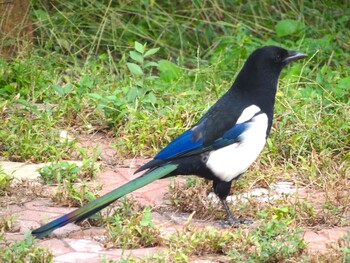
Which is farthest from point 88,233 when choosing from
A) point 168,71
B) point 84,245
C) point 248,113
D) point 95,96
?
point 168,71

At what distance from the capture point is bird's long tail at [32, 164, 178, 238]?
4434 mm

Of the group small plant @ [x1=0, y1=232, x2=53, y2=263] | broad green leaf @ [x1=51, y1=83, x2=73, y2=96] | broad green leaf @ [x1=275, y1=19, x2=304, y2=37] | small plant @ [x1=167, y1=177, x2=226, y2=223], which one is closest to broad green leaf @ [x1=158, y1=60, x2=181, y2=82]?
broad green leaf @ [x1=51, y1=83, x2=73, y2=96]

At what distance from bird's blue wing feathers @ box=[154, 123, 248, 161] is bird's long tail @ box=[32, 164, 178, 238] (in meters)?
0.09

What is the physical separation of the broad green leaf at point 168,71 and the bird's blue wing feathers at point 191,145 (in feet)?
8.10

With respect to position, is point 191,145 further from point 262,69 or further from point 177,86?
point 177,86

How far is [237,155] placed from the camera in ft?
16.3

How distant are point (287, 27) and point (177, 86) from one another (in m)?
1.77

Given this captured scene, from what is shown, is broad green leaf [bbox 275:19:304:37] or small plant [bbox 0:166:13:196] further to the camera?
broad green leaf [bbox 275:19:304:37]

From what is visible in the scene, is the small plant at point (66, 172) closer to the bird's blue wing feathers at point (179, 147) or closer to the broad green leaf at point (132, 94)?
the bird's blue wing feathers at point (179, 147)

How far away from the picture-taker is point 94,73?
7.10 m

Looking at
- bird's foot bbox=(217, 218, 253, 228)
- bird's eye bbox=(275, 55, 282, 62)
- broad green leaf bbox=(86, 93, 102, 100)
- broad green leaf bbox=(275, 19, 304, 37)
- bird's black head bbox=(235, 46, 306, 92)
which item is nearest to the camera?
bird's foot bbox=(217, 218, 253, 228)

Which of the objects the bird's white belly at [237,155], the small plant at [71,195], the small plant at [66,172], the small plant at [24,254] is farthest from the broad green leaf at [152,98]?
the small plant at [24,254]

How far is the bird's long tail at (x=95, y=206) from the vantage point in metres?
4.43

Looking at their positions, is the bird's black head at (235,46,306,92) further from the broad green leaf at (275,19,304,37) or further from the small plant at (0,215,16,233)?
the broad green leaf at (275,19,304,37)
